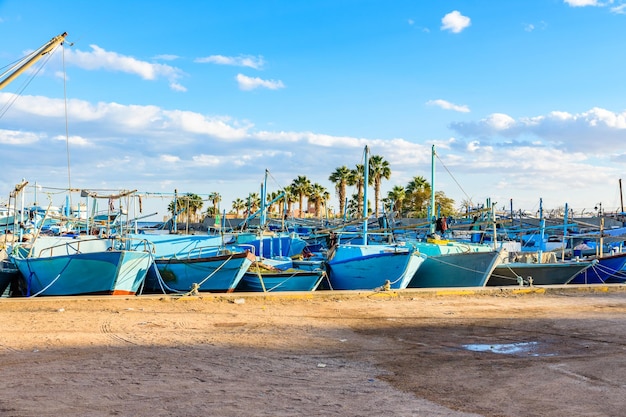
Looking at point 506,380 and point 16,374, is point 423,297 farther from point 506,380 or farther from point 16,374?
point 16,374

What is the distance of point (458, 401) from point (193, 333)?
523cm

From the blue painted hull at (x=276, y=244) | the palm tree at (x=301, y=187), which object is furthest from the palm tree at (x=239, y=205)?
the blue painted hull at (x=276, y=244)

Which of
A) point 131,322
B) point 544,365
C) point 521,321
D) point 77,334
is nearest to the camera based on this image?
point 544,365

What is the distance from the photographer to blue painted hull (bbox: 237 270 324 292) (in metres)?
18.6

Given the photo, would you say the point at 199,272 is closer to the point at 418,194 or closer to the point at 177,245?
the point at 177,245

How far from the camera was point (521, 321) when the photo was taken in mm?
11617

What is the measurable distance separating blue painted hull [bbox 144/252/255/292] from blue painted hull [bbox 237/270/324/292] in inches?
38.5

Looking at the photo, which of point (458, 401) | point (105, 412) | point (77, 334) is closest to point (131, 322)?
point (77, 334)

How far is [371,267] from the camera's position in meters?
19.6

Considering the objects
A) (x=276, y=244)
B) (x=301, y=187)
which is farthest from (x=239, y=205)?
(x=276, y=244)

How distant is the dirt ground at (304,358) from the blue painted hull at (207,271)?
3.49m

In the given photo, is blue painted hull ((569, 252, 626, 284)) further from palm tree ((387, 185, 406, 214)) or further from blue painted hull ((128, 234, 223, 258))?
palm tree ((387, 185, 406, 214))

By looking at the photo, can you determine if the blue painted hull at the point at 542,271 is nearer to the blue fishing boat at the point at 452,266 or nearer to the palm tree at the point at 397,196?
the blue fishing boat at the point at 452,266

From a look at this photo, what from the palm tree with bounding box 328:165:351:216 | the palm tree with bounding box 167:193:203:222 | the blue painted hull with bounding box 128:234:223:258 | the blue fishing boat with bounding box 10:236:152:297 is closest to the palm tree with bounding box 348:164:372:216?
the palm tree with bounding box 328:165:351:216
